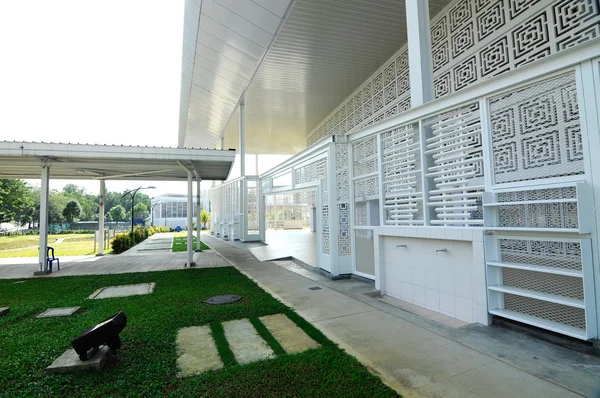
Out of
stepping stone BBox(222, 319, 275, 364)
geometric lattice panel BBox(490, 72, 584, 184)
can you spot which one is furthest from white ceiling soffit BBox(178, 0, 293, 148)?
stepping stone BBox(222, 319, 275, 364)

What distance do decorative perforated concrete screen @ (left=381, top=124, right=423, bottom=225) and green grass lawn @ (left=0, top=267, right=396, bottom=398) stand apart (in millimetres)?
2702

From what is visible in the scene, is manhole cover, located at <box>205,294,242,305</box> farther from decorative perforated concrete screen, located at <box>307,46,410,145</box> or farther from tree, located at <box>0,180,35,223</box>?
tree, located at <box>0,180,35,223</box>

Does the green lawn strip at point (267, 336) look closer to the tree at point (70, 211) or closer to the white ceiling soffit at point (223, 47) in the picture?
the white ceiling soffit at point (223, 47)

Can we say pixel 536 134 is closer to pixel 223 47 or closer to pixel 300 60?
pixel 300 60

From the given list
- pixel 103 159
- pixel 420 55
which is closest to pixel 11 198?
pixel 103 159

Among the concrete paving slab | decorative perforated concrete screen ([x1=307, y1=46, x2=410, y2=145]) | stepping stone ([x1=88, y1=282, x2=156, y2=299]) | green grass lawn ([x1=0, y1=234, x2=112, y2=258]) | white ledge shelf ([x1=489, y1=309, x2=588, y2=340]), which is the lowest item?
green grass lawn ([x1=0, y1=234, x2=112, y2=258])

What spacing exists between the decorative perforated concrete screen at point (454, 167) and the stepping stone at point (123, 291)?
578 centimetres

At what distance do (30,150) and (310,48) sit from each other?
28.0 ft

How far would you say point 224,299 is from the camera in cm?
555

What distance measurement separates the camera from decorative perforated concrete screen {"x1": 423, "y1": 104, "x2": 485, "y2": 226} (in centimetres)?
439

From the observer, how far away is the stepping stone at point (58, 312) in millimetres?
4742

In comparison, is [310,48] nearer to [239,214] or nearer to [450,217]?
[450,217]

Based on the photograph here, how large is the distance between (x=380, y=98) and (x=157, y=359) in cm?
1060

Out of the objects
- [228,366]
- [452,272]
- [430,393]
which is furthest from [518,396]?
[228,366]
